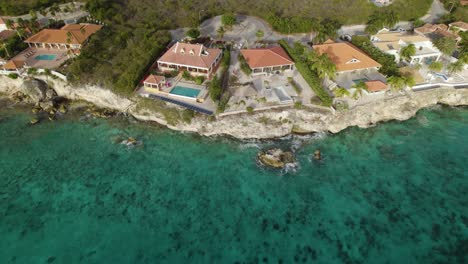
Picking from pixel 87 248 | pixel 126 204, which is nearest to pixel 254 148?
pixel 126 204

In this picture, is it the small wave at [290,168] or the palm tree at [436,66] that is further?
the palm tree at [436,66]

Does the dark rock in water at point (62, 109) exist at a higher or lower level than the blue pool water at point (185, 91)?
lower

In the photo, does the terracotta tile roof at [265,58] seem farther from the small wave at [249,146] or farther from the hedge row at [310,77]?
the small wave at [249,146]

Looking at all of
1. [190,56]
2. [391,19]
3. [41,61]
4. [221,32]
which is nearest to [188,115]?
[190,56]

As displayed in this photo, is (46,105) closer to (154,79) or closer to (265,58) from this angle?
A: (154,79)

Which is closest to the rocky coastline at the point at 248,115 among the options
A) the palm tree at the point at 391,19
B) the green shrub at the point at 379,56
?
the green shrub at the point at 379,56

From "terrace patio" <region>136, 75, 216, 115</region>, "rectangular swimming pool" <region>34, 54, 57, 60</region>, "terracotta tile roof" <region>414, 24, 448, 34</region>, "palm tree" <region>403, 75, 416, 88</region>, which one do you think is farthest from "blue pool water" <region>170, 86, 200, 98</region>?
"terracotta tile roof" <region>414, 24, 448, 34</region>

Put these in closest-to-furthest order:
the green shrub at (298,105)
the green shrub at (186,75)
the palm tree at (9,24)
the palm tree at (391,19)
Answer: the green shrub at (298,105) → the green shrub at (186,75) → the palm tree at (9,24) → the palm tree at (391,19)
